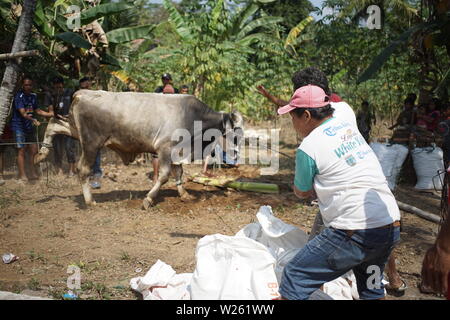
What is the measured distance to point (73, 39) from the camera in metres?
7.98

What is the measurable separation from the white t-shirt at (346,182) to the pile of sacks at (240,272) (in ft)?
2.24

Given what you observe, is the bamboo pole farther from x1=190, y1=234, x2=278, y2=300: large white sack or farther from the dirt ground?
x1=190, y1=234, x2=278, y2=300: large white sack

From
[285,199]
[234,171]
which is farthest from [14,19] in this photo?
[285,199]

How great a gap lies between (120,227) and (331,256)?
13.0ft

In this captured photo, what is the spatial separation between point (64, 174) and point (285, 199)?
4.71 m

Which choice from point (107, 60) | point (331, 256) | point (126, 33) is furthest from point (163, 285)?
point (126, 33)

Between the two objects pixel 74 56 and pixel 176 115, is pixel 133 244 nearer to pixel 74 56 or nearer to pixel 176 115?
pixel 176 115

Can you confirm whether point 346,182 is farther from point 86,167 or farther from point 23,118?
point 23,118

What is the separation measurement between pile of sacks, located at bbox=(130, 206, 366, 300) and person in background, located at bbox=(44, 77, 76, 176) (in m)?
5.05

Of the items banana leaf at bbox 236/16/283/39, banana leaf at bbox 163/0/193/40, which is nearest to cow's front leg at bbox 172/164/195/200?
banana leaf at bbox 163/0/193/40

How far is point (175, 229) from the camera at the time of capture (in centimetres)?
585

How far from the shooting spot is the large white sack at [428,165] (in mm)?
8172

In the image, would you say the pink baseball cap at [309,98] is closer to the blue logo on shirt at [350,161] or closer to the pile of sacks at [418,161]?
the blue logo on shirt at [350,161]
